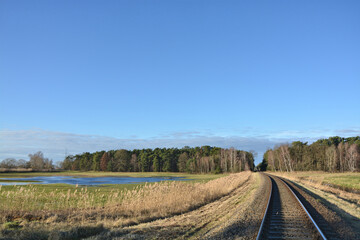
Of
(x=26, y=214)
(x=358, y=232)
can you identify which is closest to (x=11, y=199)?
(x=26, y=214)

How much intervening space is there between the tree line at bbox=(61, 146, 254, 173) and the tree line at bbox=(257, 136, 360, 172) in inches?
818

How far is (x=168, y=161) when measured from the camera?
13488 centimetres

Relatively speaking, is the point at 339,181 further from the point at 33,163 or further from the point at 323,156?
the point at 33,163

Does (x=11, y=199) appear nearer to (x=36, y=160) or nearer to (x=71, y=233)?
(x=71, y=233)

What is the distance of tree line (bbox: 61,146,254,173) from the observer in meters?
125

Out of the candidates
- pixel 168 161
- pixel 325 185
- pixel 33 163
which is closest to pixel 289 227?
pixel 325 185

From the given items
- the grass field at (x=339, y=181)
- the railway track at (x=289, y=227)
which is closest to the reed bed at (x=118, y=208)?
the railway track at (x=289, y=227)

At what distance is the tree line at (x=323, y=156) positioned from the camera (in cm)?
9606

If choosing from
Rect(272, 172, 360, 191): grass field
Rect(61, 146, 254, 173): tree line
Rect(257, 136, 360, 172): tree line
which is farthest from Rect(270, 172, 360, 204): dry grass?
Rect(61, 146, 254, 173): tree line

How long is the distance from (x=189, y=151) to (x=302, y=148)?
5976cm

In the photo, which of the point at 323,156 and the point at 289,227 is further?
the point at 323,156

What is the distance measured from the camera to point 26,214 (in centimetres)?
1302

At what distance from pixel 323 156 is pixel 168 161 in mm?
71288

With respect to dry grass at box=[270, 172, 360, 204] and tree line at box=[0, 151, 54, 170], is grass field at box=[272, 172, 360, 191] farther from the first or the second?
tree line at box=[0, 151, 54, 170]
